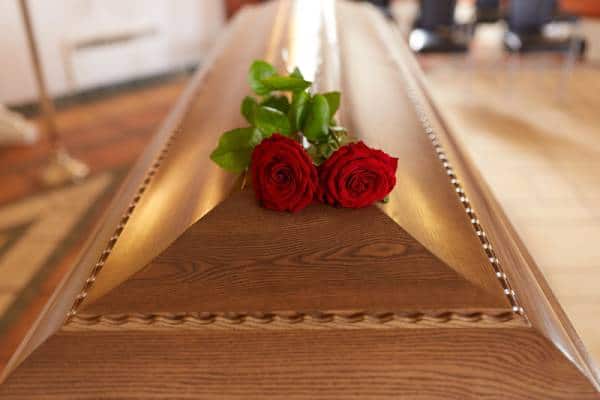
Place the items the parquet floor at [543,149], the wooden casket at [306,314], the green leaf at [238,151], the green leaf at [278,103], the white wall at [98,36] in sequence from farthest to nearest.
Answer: the white wall at [98,36]
the parquet floor at [543,149]
the green leaf at [278,103]
the green leaf at [238,151]
the wooden casket at [306,314]

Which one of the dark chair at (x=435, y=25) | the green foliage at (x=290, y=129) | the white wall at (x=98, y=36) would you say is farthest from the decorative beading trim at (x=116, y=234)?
the white wall at (x=98, y=36)

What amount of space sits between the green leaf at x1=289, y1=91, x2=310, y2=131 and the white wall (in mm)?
3950

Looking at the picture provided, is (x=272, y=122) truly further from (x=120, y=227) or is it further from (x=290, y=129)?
(x=120, y=227)

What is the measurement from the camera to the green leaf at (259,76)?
124cm

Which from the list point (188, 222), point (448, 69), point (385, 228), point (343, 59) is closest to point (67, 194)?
point (343, 59)

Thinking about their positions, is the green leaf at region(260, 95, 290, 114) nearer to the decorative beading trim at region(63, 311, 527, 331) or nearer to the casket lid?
the casket lid

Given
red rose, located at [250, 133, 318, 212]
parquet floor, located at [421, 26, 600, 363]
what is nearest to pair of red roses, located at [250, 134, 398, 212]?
red rose, located at [250, 133, 318, 212]

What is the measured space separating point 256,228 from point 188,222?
5.3 inches

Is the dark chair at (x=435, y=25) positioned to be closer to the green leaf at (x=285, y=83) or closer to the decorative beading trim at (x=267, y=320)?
the green leaf at (x=285, y=83)

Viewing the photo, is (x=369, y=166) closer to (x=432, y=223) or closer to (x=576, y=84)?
(x=432, y=223)

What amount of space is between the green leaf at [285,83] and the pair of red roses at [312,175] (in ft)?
0.63

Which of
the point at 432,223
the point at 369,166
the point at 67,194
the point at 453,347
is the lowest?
the point at 67,194

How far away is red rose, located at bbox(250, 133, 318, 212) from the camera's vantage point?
99cm

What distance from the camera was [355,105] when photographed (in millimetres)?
1574
